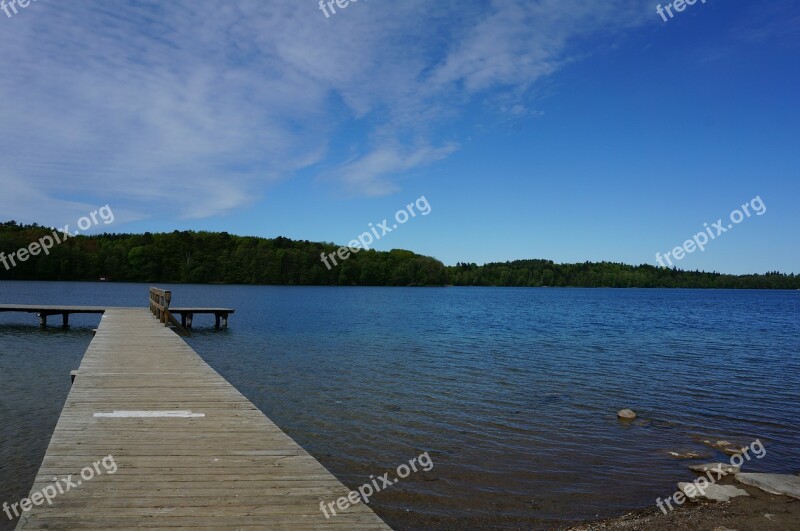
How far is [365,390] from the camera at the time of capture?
1409 centimetres

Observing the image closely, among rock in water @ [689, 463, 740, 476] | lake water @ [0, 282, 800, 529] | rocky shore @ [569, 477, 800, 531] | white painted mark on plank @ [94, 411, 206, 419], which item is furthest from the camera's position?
rock in water @ [689, 463, 740, 476]

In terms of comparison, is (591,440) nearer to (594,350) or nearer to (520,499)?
(520,499)

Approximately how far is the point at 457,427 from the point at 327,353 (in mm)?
10903

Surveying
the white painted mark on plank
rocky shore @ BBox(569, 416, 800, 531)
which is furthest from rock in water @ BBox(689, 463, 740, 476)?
the white painted mark on plank

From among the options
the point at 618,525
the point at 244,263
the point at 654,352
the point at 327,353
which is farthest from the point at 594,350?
the point at 244,263

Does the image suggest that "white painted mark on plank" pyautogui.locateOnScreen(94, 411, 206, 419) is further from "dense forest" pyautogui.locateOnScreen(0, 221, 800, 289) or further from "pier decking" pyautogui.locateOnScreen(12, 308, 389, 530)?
"dense forest" pyautogui.locateOnScreen(0, 221, 800, 289)

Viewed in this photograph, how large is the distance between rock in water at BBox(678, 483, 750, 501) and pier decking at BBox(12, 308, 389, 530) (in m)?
5.26

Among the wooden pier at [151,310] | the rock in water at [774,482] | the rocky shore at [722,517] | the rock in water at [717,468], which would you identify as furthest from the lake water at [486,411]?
the wooden pier at [151,310]

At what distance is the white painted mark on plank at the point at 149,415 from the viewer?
23.9 feet

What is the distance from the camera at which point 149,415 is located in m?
7.41

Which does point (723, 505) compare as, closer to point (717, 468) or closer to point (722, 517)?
point (722, 517)

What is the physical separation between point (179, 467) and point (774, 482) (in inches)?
305

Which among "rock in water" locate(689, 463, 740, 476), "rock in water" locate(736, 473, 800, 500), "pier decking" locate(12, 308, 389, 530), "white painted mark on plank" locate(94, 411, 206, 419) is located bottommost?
"rock in water" locate(689, 463, 740, 476)

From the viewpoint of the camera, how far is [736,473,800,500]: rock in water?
24.1ft
